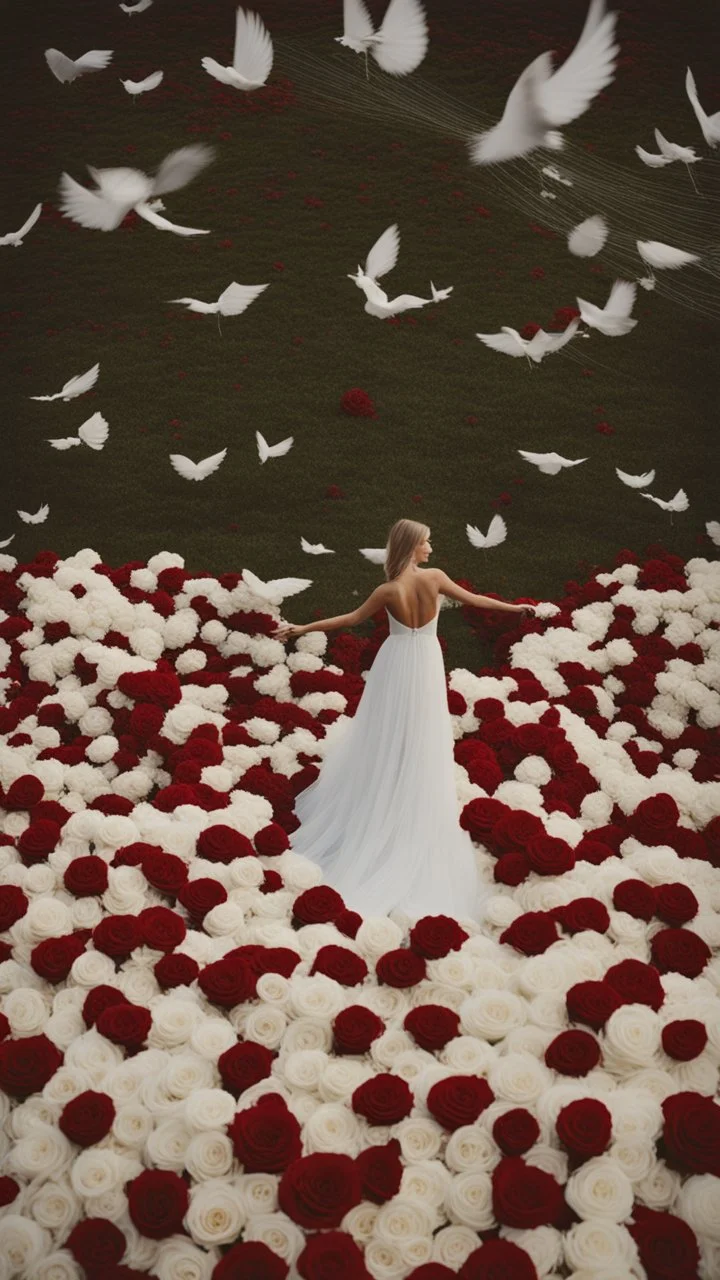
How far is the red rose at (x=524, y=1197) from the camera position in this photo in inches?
90.3

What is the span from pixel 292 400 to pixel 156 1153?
7.71m

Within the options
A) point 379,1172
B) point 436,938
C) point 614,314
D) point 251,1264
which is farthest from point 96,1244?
point 614,314

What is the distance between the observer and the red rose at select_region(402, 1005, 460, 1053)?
287cm

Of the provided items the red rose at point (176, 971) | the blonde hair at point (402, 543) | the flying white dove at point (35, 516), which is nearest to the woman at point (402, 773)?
the blonde hair at point (402, 543)

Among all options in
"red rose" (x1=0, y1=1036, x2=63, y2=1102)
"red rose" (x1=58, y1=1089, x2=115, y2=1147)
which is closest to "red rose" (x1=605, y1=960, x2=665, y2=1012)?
"red rose" (x1=58, y1=1089, x2=115, y2=1147)

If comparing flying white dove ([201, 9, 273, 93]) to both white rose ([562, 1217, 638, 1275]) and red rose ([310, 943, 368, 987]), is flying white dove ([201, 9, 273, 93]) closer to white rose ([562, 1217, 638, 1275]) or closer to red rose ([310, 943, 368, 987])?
red rose ([310, 943, 368, 987])

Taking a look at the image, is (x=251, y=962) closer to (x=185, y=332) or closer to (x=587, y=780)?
(x=587, y=780)

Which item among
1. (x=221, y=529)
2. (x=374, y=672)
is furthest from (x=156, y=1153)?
(x=221, y=529)

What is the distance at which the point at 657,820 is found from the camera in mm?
4250

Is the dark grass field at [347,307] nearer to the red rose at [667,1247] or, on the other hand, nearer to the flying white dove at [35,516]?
the flying white dove at [35,516]

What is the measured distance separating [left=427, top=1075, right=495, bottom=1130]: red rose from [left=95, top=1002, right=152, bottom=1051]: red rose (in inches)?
36.9

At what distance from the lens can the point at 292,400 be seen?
361 inches

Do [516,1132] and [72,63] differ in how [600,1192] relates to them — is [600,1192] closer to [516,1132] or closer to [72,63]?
[516,1132]

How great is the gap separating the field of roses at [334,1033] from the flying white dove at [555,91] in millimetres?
3737
